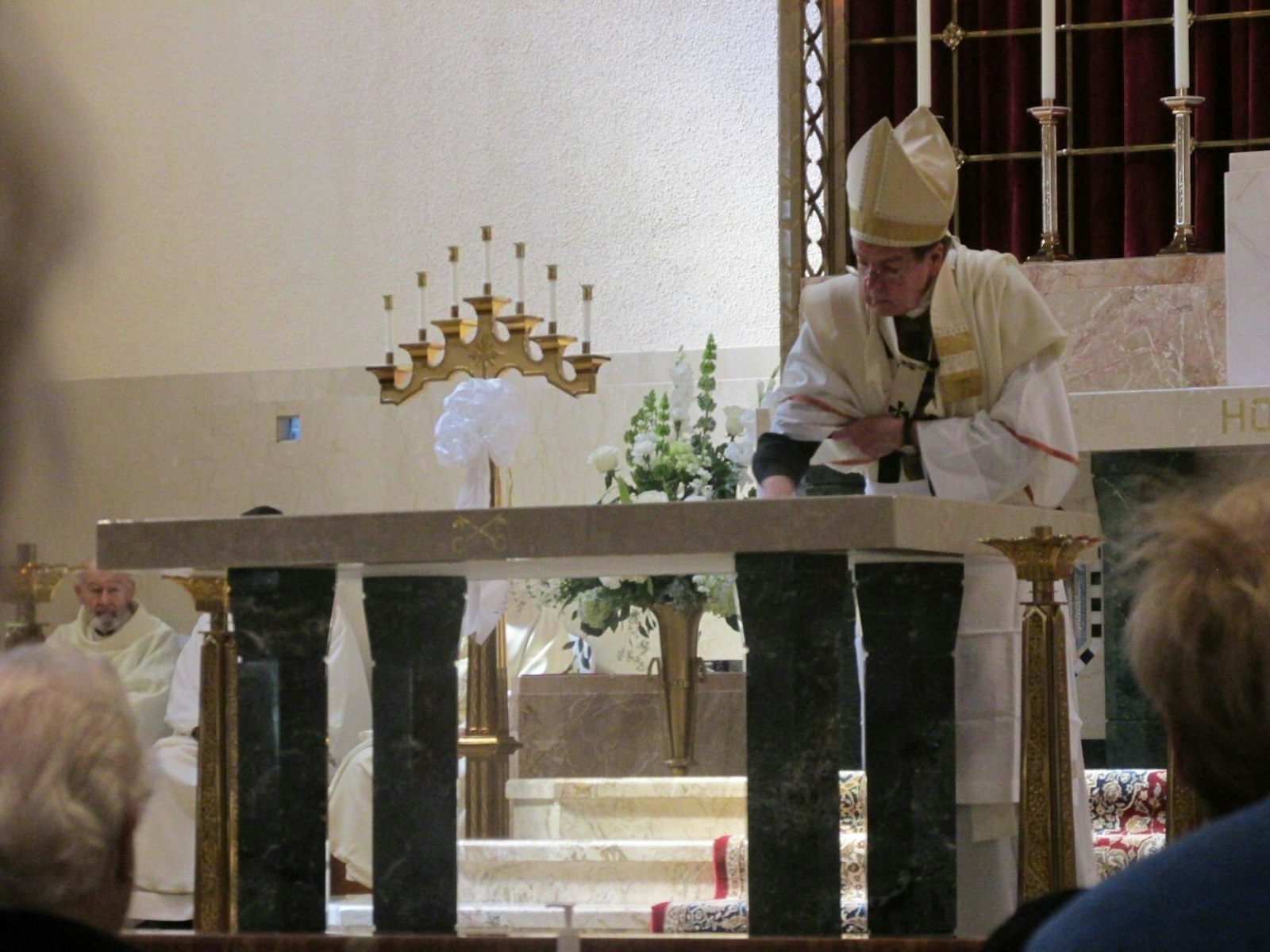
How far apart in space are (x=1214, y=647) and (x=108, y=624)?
8.08 meters

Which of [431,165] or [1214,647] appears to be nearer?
[1214,647]

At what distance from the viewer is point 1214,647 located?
1.20 meters

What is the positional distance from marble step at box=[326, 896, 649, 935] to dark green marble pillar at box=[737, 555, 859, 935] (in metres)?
0.55

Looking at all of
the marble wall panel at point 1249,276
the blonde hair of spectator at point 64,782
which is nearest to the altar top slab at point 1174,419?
the marble wall panel at point 1249,276

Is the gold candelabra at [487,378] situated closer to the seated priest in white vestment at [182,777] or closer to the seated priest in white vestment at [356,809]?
the seated priest in white vestment at [356,809]

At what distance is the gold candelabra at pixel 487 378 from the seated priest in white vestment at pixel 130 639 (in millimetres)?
2056

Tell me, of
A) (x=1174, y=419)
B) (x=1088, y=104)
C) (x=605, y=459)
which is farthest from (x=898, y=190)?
(x=1088, y=104)

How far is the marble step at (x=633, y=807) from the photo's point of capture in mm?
6176

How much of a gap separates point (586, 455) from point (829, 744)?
18.0 feet

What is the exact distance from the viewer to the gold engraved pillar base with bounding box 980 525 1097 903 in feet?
13.1

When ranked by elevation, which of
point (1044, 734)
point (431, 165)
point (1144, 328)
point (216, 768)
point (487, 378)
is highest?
point (431, 165)

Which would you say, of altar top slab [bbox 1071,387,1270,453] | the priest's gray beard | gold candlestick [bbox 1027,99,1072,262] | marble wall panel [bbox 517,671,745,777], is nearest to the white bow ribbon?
marble wall panel [bbox 517,671,745,777]

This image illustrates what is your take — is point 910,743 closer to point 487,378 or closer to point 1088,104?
point 487,378

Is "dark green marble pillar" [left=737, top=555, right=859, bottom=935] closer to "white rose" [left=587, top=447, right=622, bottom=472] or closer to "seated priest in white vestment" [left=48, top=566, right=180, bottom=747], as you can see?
"white rose" [left=587, top=447, right=622, bottom=472]
